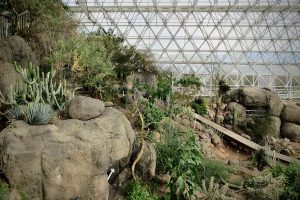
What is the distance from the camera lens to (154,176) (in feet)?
28.4

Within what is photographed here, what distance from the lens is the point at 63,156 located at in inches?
273

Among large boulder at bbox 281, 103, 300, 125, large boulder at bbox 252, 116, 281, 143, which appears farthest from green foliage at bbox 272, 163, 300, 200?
large boulder at bbox 281, 103, 300, 125

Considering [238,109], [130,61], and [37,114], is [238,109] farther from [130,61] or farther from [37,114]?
[37,114]

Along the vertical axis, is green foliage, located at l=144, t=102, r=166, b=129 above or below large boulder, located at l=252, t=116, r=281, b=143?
above

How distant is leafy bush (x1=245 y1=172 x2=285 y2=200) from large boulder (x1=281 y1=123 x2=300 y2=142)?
29.0 ft

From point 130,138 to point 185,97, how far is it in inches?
302

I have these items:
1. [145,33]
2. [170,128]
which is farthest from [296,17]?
[170,128]

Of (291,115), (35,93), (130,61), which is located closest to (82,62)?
(35,93)

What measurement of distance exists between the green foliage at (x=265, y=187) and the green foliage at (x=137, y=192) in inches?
82.9

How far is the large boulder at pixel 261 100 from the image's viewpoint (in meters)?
17.7

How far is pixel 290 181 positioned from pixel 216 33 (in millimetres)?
23706

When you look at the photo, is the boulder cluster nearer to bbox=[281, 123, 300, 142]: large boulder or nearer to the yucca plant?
bbox=[281, 123, 300, 142]: large boulder

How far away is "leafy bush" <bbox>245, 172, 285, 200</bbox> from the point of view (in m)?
8.17

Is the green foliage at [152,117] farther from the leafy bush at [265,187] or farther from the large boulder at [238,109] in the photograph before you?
the large boulder at [238,109]
